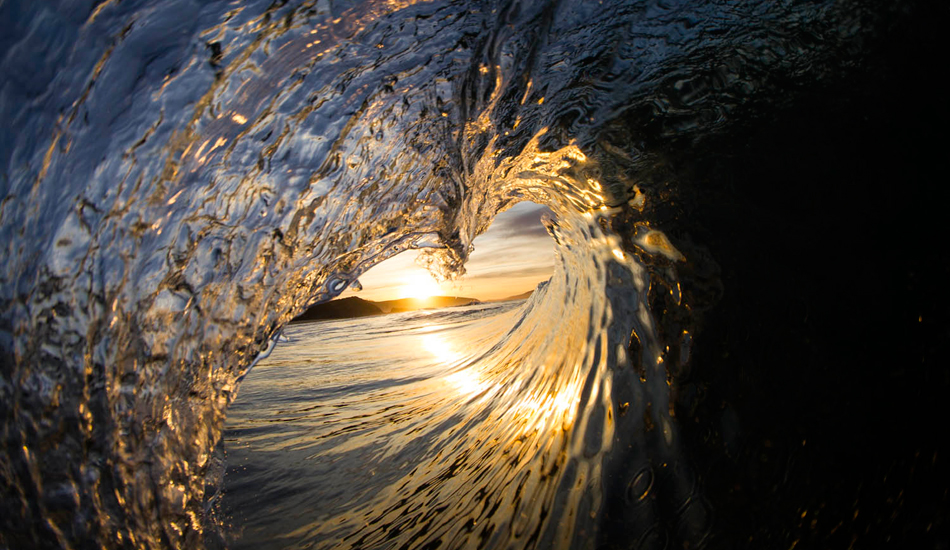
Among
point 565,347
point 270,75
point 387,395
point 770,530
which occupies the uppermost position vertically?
point 270,75

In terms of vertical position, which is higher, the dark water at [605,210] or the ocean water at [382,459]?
the dark water at [605,210]

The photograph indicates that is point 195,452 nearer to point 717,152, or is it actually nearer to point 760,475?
point 760,475

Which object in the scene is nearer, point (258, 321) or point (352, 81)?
point (352, 81)

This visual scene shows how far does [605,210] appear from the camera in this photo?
1.96 metres

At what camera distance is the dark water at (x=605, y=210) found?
2.81 ft

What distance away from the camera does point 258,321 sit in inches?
62.3

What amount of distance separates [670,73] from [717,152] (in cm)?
36

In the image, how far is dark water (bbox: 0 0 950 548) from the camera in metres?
0.86

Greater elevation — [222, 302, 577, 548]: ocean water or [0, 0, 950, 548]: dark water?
[0, 0, 950, 548]: dark water

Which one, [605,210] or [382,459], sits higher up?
[605,210]

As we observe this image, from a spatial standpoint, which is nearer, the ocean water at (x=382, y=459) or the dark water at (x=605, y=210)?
the dark water at (x=605, y=210)

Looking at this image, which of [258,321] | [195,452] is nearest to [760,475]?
[195,452]

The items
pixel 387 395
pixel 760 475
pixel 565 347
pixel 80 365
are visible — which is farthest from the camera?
pixel 387 395

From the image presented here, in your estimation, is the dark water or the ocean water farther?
the ocean water
